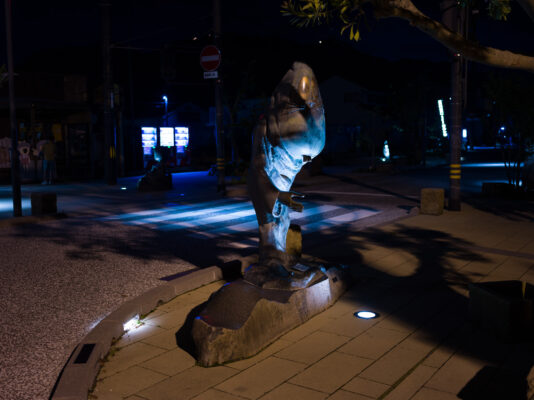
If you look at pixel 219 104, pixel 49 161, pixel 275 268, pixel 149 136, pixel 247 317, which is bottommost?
pixel 247 317

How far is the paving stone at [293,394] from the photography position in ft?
12.9

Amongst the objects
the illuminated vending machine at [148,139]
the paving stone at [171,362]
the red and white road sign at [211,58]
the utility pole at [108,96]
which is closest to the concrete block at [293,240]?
the paving stone at [171,362]

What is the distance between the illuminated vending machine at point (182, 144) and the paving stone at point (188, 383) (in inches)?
1197

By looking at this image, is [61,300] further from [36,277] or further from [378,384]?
[378,384]

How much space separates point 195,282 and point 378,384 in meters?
3.40

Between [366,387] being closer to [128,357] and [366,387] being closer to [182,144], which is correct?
[128,357]

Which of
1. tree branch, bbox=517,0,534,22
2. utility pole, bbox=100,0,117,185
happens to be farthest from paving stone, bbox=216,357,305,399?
utility pole, bbox=100,0,117,185

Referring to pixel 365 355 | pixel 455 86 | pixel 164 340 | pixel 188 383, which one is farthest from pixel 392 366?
pixel 455 86

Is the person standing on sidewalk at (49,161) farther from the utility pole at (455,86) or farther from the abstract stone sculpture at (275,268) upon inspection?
the abstract stone sculpture at (275,268)

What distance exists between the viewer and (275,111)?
18.0 feet

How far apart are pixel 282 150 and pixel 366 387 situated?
8.29 feet

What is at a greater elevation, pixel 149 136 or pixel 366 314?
pixel 149 136

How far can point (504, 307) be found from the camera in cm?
490

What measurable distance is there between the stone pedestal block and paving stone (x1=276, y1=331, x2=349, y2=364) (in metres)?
10.0
